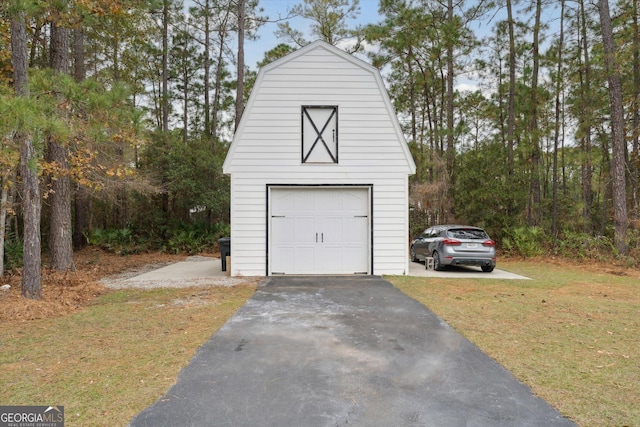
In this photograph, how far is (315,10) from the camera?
69.1 feet

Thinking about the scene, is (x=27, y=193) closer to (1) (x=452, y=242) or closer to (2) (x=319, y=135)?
(2) (x=319, y=135)

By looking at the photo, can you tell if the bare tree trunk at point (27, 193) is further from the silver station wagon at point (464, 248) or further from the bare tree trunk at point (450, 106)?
the bare tree trunk at point (450, 106)

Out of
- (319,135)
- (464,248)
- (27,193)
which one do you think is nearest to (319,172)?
(319,135)

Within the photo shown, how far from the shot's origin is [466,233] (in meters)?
11.1

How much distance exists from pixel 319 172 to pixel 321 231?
1.55 metres

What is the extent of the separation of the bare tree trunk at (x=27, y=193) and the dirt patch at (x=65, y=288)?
34 cm

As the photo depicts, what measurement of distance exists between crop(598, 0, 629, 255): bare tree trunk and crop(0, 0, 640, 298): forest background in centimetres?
5

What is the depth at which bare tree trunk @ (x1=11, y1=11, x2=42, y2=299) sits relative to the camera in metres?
6.33

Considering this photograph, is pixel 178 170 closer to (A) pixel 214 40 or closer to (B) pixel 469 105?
(A) pixel 214 40

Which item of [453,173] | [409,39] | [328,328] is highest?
[409,39]

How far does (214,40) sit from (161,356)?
20.9 meters

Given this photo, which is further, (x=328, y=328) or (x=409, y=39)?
(x=409, y=39)

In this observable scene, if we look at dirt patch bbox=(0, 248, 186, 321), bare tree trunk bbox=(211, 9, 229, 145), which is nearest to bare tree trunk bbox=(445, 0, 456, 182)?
bare tree trunk bbox=(211, 9, 229, 145)

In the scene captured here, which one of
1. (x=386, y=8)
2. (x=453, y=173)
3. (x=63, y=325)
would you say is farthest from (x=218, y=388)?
(x=386, y=8)
